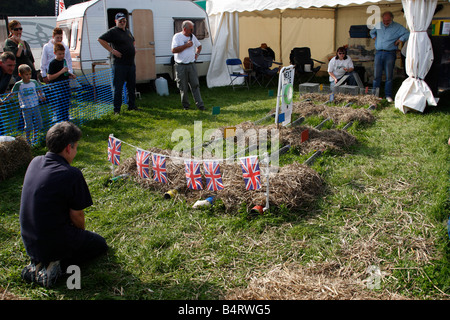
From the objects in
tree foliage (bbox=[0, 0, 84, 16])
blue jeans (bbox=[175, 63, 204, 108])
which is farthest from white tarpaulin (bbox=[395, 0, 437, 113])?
tree foliage (bbox=[0, 0, 84, 16])

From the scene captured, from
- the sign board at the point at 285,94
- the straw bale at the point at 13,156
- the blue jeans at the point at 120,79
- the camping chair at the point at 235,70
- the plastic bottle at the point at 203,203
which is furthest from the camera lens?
the camping chair at the point at 235,70

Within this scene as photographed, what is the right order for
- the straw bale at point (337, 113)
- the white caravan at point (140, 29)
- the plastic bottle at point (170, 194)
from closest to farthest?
the plastic bottle at point (170, 194), the straw bale at point (337, 113), the white caravan at point (140, 29)

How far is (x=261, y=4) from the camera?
1054 cm

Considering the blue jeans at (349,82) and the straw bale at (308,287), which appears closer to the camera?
the straw bale at (308,287)

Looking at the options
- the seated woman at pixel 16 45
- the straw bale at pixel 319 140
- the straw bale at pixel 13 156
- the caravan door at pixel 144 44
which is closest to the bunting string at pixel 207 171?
the straw bale at pixel 319 140

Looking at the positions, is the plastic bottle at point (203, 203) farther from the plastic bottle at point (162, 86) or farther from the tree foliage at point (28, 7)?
the tree foliage at point (28, 7)

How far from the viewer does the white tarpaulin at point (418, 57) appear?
7699 mm

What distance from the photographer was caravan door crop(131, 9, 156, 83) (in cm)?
1109

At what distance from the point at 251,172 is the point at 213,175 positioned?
38 centimetres

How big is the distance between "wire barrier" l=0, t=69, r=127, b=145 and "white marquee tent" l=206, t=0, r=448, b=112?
4225 mm

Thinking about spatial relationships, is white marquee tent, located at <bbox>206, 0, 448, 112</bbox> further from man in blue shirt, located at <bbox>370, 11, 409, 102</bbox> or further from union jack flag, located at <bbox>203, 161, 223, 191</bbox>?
union jack flag, located at <bbox>203, 161, 223, 191</bbox>

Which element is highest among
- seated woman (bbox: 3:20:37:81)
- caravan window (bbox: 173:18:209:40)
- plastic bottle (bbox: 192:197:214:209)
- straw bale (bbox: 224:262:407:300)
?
caravan window (bbox: 173:18:209:40)

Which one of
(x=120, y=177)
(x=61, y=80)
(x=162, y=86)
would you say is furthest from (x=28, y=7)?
(x=120, y=177)

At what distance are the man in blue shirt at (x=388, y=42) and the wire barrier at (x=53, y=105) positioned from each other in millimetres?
6289
